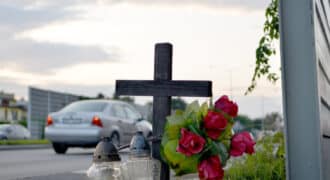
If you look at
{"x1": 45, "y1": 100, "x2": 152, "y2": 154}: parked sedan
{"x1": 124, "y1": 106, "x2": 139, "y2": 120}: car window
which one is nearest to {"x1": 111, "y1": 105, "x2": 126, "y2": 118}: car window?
{"x1": 45, "y1": 100, "x2": 152, "y2": 154}: parked sedan

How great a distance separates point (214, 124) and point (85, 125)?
11009mm

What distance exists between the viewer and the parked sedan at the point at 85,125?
13.1 m

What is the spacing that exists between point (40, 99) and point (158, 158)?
1017 inches

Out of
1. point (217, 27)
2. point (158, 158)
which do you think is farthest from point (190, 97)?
point (217, 27)

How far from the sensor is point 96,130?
13.1 meters

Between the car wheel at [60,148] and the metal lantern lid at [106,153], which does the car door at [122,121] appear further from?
the metal lantern lid at [106,153]

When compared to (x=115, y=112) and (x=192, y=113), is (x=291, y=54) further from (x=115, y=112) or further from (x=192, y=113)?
(x=115, y=112)

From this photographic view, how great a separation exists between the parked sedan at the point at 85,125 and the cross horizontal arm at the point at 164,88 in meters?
9.90

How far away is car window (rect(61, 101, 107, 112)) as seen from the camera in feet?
44.6

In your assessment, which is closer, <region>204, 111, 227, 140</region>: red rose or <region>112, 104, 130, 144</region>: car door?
<region>204, 111, 227, 140</region>: red rose

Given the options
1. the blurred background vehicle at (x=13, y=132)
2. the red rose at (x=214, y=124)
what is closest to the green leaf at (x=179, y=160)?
the red rose at (x=214, y=124)

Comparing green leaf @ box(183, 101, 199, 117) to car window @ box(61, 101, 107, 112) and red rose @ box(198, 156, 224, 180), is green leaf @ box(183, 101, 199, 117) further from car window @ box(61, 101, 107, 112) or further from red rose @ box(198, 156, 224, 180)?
car window @ box(61, 101, 107, 112)

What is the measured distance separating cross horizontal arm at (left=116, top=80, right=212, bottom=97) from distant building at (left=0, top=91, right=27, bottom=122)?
4841 centimetres

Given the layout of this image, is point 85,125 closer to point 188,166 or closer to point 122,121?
point 122,121
